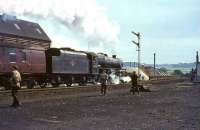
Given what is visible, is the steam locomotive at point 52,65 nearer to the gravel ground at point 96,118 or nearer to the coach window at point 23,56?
the coach window at point 23,56

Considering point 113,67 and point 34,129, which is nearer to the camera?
point 34,129

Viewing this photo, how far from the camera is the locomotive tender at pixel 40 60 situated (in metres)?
34.5

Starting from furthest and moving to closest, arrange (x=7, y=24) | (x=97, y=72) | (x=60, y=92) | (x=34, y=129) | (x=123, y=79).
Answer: (x=123, y=79), (x=7, y=24), (x=97, y=72), (x=60, y=92), (x=34, y=129)

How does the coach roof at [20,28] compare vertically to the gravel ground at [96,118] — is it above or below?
above

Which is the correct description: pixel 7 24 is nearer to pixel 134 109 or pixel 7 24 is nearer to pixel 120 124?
pixel 134 109

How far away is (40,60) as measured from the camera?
38.8 m

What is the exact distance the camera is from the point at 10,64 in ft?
111

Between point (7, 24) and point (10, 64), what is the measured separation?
76.3 ft

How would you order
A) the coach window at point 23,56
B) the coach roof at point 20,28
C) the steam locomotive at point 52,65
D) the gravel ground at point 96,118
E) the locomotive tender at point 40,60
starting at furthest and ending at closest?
the coach roof at point 20,28
the coach window at point 23,56
the locomotive tender at point 40,60
the steam locomotive at point 52,65
the gravel ground at point 96,118

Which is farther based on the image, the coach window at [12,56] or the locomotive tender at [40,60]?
the locomotive tender at [40,60]

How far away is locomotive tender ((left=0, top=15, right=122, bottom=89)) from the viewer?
34469mm

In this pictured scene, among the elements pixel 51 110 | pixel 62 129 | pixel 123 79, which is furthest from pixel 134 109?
pixel 123 79

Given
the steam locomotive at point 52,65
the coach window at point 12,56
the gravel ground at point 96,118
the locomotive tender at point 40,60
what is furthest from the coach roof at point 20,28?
the gravel ground at point 96,118

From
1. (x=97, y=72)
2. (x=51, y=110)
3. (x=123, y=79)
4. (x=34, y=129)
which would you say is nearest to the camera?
(x=34, y=129)
